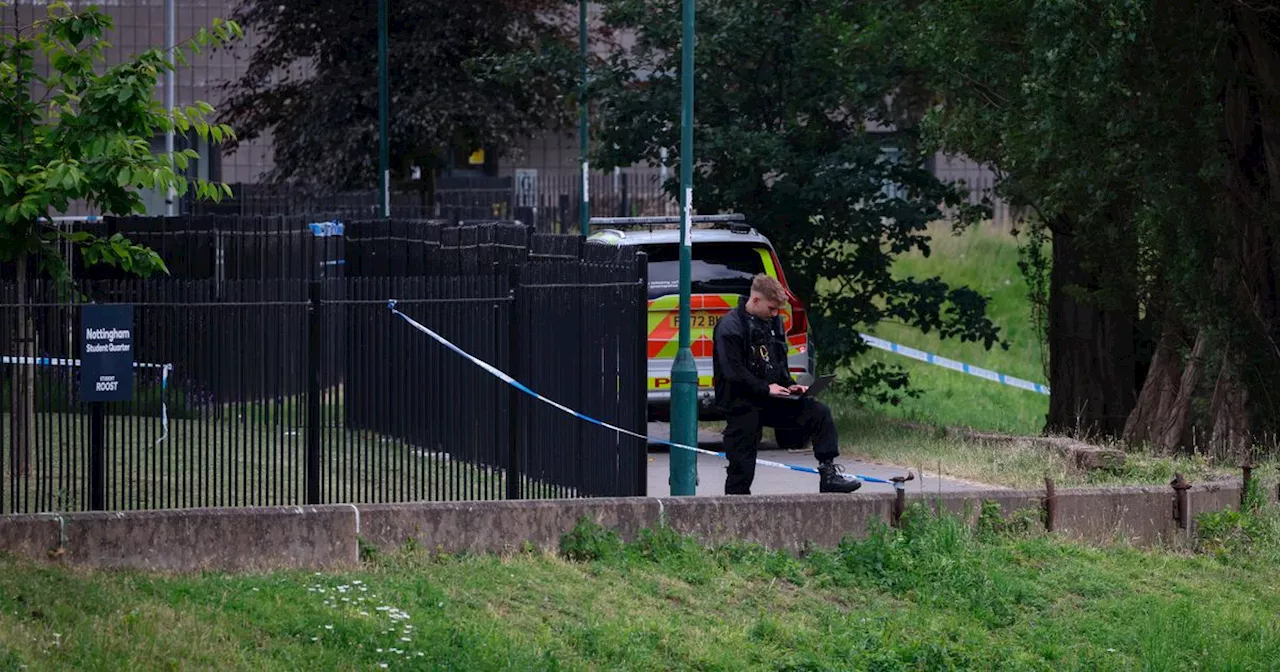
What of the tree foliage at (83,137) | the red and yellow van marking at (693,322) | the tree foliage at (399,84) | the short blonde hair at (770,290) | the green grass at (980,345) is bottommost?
the green grass at (980,345)

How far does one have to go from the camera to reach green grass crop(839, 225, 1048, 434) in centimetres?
3122

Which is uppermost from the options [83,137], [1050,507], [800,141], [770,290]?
[800,141]

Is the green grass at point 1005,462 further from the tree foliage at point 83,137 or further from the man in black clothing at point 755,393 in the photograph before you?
the tree foliage at point 83,137

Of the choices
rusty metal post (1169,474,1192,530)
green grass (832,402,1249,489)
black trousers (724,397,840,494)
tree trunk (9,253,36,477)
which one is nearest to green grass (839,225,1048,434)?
green grass (832,402,1249,489)

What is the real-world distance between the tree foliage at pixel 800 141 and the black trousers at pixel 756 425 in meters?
7.56

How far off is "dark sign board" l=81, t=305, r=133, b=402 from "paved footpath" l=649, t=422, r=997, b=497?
464cm

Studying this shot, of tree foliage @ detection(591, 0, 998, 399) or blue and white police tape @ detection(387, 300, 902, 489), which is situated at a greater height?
tree foliage @ detection(591, 0, 998, 399)

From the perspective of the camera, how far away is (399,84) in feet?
111

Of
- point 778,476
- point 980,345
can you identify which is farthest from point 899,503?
point 980,345

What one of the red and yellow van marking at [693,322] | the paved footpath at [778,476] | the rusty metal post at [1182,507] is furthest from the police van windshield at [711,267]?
the rusty metal post at [1182,507]

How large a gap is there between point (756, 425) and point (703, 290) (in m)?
4.69

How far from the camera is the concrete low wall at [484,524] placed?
904 cm

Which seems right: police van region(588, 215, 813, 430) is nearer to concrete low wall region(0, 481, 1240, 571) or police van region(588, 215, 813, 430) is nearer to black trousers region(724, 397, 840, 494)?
black trousers region(724, 397, 840, 494)

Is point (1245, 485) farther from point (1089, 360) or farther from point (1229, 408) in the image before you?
point (1089, 360)
